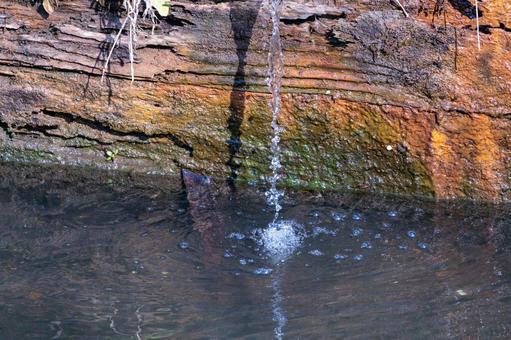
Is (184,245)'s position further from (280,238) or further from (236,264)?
(280,238)

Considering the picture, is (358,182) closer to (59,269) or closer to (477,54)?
(477,54)

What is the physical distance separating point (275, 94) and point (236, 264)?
3.58 feet

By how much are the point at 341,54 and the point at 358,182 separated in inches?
28.7

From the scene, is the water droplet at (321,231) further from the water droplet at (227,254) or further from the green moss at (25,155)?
the green moss at (25,155)

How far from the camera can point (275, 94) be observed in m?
4.18

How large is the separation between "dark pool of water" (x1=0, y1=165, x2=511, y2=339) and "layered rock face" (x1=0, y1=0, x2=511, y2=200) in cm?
21

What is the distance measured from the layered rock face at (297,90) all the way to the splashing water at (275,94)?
0.12 feet

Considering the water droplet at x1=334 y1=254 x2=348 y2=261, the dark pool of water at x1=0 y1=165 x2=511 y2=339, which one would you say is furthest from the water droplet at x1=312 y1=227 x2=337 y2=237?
the water droplet at x1=334 y1=254 x2=348 y2=261

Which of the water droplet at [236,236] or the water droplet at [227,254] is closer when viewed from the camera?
the water droplet at [227,254]

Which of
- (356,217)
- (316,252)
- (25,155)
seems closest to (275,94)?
(356,217)

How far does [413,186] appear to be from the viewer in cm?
423

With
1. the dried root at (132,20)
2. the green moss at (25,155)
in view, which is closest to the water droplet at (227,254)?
the dried root at (132,20)

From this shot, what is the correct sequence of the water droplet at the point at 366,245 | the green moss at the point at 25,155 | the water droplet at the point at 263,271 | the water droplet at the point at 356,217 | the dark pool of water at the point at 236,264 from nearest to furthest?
1. the dark pool of water at the point at 236,264
2. the water droplet at the point at 263,271
3. the water droplet at the point at 366,245
4. the water droplet at the point at 356,217
5. the green moss at the point at 25,155

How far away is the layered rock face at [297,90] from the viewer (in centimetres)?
403
